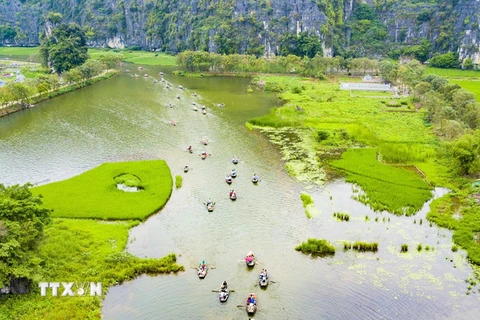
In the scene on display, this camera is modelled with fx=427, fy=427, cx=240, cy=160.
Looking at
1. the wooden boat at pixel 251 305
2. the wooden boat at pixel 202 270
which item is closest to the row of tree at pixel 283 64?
the wooden boat at pixel 202 270

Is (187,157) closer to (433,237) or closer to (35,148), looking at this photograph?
(35,148)

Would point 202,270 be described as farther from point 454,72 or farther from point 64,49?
point 454,72

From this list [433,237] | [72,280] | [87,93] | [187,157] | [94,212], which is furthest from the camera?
[87,93]

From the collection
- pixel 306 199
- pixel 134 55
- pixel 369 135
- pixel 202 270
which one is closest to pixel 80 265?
pixel 202 270

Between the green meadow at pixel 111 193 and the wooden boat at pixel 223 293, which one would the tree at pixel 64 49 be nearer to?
the green meadow at pixel 111 193

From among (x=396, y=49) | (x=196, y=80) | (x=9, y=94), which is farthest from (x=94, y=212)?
(x=396, y=49)

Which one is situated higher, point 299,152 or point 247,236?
point 299,152
